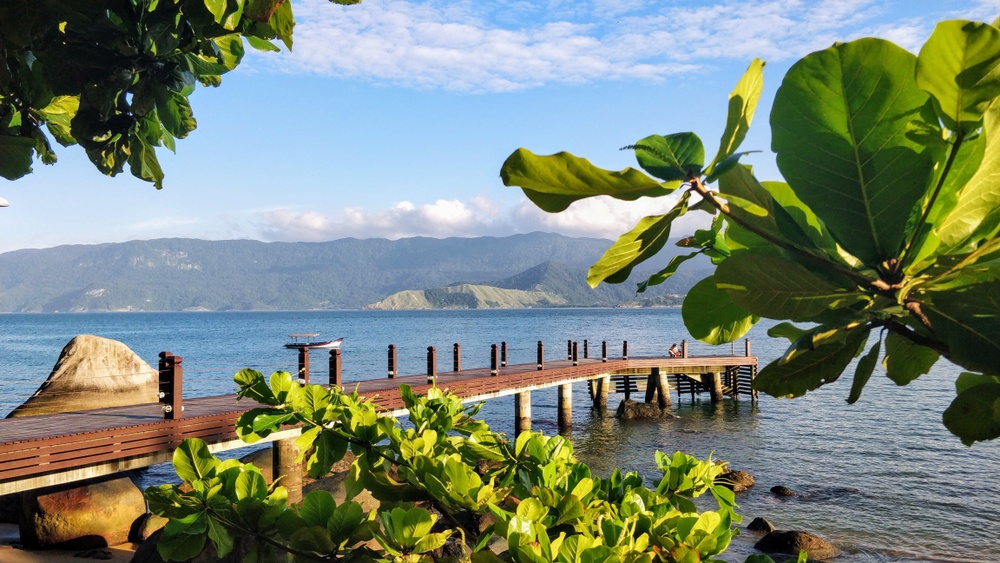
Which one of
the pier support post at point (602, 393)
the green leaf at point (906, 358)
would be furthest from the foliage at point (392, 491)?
the pier support post at point (602, 393)

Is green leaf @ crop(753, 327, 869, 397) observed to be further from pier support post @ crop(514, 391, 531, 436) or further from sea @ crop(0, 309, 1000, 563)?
pier support post @ crop(514, 391, 531, 436)

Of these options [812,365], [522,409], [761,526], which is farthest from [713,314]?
[522,409]

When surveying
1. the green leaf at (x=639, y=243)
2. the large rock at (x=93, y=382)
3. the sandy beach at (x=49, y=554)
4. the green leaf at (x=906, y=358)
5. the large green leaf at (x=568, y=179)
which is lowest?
the sandy beach at (x=49, y=554)

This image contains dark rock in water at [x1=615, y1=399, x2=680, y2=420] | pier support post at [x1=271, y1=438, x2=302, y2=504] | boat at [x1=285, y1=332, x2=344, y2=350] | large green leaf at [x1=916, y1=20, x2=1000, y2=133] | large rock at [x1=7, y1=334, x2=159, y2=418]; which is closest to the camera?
large green leaf at [x1=916, y1=20, x2=1000, y2=133]

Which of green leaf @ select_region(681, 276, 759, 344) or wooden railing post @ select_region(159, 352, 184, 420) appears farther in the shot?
wooden railing post @ select_region(159, 352, 184, 420)

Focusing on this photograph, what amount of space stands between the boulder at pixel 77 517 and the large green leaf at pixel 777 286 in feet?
47.2

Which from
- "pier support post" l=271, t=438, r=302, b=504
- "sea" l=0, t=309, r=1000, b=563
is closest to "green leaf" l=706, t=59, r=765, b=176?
"sea" l=0, t=309, r=1000, b=563

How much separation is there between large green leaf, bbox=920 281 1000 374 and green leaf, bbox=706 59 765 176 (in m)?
0.31

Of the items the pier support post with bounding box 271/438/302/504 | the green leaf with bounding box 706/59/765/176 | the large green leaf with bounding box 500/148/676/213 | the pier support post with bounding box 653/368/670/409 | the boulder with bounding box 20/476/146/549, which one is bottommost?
the pier support post with bounding box 653/368/670/409

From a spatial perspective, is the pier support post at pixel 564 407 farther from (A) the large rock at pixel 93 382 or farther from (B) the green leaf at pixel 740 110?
(B) the green leaf at pixel 740 110

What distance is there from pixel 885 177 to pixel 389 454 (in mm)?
1429

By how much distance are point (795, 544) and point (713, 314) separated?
55.5 ft

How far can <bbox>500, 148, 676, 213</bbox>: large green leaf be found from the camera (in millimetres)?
706

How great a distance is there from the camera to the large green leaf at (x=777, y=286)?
2.58 feet
